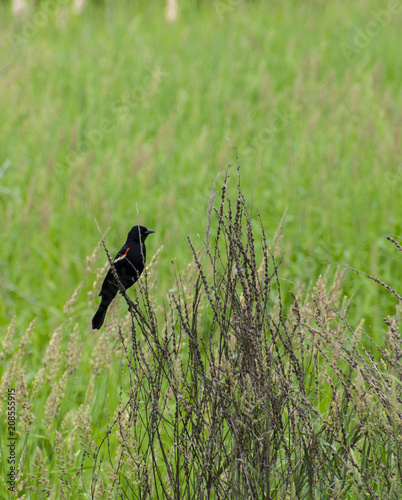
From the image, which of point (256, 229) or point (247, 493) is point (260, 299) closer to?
point (247, 493)

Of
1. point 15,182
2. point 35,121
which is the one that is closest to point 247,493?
point 15,182

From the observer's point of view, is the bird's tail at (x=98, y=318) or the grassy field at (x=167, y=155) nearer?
the bird's tail at (x=98, y=318)

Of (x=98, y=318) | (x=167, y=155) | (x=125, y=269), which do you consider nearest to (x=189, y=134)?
(x=167, y=155)

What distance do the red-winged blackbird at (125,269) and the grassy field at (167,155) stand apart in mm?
116

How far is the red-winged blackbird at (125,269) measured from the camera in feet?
7.15

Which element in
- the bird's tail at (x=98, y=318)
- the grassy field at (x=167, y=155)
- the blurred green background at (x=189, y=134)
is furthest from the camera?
the blurred green background at (x=189, y=134)

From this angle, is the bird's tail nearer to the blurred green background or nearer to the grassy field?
the grassy field

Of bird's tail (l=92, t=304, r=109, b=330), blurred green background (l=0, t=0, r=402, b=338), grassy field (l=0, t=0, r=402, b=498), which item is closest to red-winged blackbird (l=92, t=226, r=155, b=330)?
bird's tail (l=92, t=304, r=109, b=330)

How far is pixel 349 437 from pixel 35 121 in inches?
241

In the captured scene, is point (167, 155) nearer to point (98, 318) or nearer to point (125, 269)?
point (125, 269)

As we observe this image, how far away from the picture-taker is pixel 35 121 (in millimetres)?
7297

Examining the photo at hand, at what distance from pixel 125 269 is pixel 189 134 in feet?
16.3

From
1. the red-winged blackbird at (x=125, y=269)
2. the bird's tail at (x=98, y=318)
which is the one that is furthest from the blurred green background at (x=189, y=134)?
the bird's tail at (x=98, y=318)

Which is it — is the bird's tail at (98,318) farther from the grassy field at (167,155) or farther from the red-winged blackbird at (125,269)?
the grassy field at (167,155)
